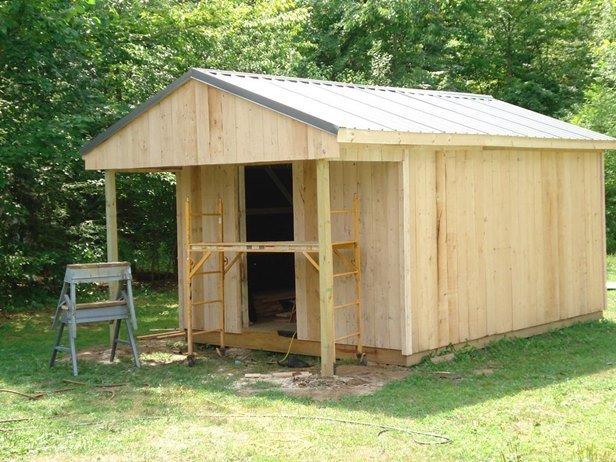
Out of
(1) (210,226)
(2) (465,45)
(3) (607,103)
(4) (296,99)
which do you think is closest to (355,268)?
(4) (296,99)

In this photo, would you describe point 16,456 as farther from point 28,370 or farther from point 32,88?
point 32,88

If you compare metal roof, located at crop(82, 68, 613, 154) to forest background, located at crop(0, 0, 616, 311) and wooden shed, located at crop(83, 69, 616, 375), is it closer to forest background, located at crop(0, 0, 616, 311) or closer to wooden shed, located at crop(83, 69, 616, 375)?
wooden shed, located at crop(83, 69, 616, 375)

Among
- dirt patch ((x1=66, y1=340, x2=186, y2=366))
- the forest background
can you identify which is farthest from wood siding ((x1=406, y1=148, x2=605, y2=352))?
the forest background

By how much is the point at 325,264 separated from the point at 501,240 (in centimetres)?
299

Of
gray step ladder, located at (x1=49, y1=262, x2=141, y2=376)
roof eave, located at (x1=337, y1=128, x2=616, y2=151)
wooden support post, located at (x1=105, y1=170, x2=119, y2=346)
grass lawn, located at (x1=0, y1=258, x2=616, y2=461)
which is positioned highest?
roof eave, located at (x1=337, y1=128, x2=616, y2=151)

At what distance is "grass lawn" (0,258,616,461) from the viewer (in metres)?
6.04

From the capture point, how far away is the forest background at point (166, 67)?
42.4 ft

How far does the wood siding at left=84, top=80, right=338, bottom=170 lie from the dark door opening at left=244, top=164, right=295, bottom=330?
2.15 metres

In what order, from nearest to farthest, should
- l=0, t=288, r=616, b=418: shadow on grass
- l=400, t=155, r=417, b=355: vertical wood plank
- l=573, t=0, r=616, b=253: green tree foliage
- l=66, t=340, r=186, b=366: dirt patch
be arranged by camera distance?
l=0, t=288, r=616, b=418: shadow on grass, l=400, t=155, r=417, b=355: vertical wood plank, l=66, t=340, r=186, b=366: dirt patch, l=573, t=0, r=616, b=253: green tree foliage

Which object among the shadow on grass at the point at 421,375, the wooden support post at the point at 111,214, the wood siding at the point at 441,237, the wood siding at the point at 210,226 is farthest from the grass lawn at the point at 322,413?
the wooden support post at the point at 111,214

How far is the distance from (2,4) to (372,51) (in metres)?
12.7

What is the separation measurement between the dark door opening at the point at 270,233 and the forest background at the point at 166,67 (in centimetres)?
251

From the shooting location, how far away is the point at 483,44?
26031mm

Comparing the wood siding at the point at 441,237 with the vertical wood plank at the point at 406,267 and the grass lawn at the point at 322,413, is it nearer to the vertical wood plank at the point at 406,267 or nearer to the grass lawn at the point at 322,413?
the vertical wood plank at the point at 406,267
